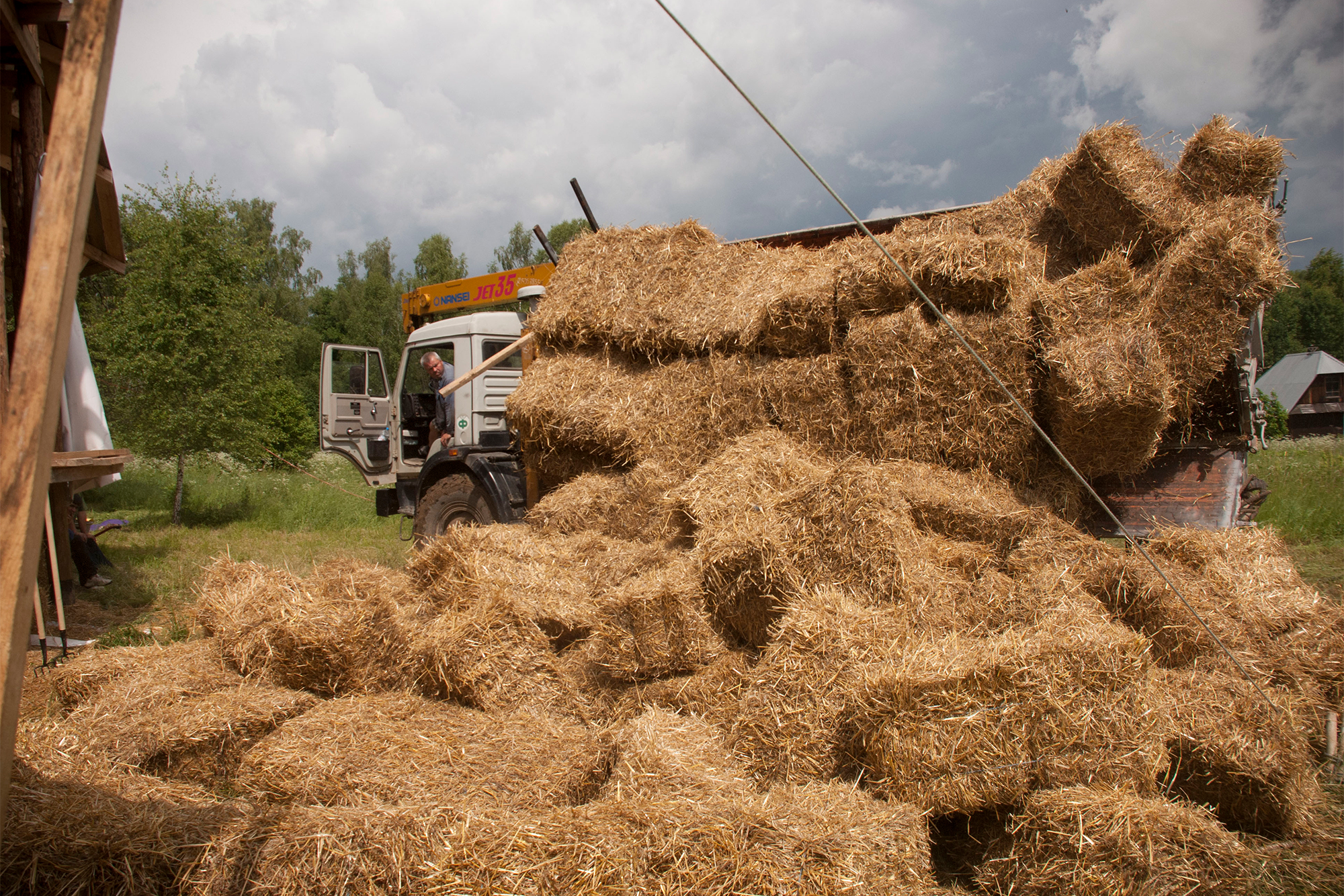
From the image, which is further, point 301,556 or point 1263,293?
point 301,556

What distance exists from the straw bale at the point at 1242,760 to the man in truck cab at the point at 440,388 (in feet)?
21.5

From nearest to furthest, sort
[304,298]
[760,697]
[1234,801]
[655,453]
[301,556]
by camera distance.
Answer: [1234,801], [760,697], [655,453], [301,556], [304,298]

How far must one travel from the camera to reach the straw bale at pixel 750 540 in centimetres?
369

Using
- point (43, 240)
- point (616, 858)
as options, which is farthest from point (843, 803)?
point (43, 240)

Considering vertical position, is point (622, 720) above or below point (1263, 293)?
below

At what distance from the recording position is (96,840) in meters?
2.39

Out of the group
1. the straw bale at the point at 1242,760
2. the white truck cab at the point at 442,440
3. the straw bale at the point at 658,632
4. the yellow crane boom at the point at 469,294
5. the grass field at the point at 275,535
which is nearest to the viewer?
the straw bale at the point at 1242,760

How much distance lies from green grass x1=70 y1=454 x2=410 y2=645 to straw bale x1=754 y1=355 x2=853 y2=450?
163 inches

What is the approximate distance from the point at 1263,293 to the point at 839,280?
7.99 ft

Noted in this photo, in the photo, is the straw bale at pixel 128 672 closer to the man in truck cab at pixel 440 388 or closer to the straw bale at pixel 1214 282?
the man in truck cab at pixel 440 388

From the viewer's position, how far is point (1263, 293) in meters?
4.40

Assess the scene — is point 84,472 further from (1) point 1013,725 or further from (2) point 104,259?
(1) point 1013,725

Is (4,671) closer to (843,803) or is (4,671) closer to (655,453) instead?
(843,803)

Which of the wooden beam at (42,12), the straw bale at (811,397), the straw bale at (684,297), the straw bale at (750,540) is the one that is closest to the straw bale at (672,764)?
the straw bale at (750,540)
